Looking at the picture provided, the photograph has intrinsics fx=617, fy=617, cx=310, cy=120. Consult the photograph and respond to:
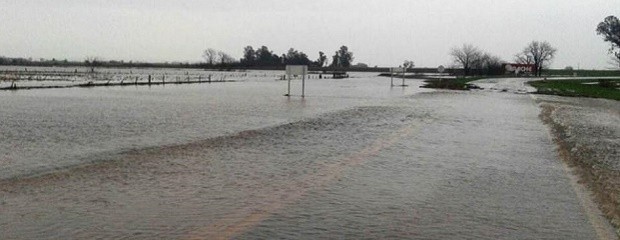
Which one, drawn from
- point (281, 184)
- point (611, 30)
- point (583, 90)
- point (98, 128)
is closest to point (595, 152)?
point (281, 184)

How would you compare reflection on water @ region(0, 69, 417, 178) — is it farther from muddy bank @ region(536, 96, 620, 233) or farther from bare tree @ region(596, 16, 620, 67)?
bare tree @ region(596, 16, 620, 67)

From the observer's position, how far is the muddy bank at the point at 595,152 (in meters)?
Answer: 8.33

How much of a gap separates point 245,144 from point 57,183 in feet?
17.6

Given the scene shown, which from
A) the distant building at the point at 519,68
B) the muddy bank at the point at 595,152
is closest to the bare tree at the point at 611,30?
the distant building at the point at 519,68

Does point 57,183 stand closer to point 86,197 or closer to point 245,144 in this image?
point 86,197

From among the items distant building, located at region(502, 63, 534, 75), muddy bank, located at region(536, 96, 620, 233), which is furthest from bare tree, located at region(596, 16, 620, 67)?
muddy bank, located at region(536, 96, 620, 233)

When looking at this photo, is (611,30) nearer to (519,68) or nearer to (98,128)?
(519,68)

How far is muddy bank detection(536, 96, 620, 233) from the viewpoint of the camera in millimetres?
8328

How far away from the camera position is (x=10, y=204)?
288 inches

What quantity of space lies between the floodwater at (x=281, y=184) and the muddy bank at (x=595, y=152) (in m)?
0.37

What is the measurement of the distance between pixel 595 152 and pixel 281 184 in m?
7.35

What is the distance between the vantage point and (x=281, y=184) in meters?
8.84

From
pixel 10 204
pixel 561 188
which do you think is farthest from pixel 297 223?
pixel 561 188

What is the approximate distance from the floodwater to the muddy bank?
0.37 m
